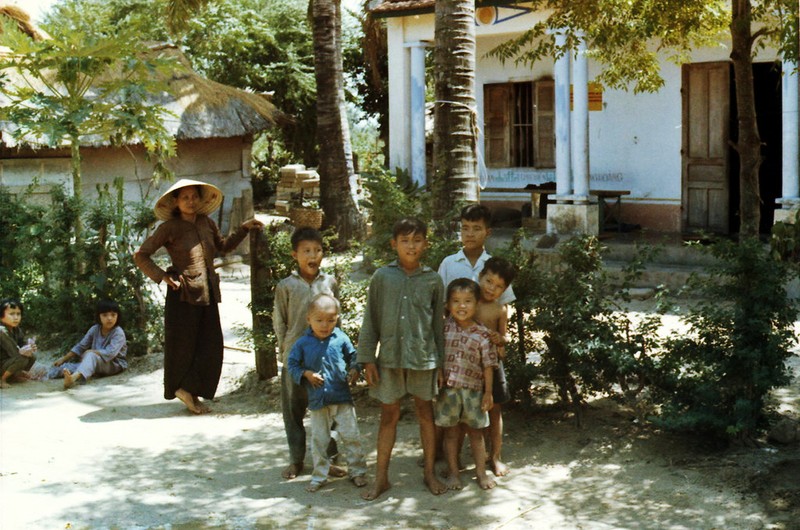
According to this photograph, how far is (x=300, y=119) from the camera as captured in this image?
27.4 m

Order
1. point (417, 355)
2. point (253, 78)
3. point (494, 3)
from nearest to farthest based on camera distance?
point (417, 355) < point (494, 3) < point (253, 78)

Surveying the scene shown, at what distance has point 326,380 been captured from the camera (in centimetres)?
566

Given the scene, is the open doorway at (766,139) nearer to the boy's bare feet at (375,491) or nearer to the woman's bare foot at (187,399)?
the woman's bare foot at (187,399)

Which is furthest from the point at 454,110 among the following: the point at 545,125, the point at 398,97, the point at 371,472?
the point at 545,125

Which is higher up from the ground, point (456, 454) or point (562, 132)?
point (562, 132)

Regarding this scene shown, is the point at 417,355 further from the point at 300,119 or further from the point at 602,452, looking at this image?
the point at 300,119

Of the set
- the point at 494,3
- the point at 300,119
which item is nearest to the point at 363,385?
the point at 494,3

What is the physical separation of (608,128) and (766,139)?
216cm

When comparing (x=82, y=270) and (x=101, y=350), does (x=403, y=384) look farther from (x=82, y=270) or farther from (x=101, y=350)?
(x=82, y=270)

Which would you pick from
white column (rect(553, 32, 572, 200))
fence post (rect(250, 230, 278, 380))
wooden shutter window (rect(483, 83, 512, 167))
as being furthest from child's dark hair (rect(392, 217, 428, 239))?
wooden shutter window (rect(483, 83, 512, 167))

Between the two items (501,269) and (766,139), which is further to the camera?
(766,139)

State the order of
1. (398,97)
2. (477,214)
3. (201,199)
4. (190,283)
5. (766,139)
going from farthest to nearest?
(398,97) → (766,139) → (201,199) → (190,283) → (477,214)

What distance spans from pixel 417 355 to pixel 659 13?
400 cm

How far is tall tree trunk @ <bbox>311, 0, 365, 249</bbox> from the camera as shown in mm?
15633
